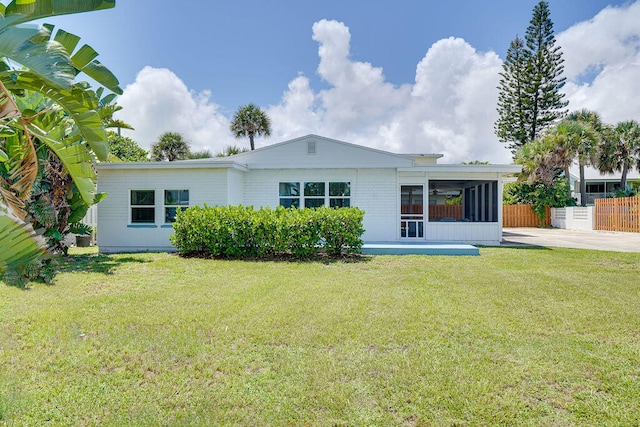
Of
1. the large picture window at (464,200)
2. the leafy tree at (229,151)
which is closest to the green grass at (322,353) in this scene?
the large picture window at (464,200)

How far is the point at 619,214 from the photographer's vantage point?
2011 centimetres

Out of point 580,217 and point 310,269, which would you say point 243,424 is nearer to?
point 310,269

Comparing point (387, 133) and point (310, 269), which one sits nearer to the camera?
point (310, 269)

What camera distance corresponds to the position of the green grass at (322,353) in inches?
112

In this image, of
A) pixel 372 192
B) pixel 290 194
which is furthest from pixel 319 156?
pixel 372 192

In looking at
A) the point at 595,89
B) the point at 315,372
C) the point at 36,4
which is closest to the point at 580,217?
the point at 595,89

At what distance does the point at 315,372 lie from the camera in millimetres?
3434

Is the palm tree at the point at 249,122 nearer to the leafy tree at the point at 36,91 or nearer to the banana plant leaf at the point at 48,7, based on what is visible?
the leafy tree at the point at 36,91

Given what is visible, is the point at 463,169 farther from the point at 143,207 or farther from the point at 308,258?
the point at 143,207

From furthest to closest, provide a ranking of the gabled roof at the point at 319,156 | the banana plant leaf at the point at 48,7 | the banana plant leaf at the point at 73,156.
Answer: the gabled roof at the point at 319,156
the banana plant leaf at the point at 73,156
the banana plant leaf at the point at 48,7

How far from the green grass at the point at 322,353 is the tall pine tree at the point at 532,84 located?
87.4 feet

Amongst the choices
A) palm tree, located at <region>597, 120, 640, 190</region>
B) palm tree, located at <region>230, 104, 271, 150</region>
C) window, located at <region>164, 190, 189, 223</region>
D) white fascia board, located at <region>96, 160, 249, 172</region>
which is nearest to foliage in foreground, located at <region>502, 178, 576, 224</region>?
palm tree, located at <region>597, 120, 640, 190</region>

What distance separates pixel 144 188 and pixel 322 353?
1162 cm

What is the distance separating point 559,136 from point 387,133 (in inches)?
457
